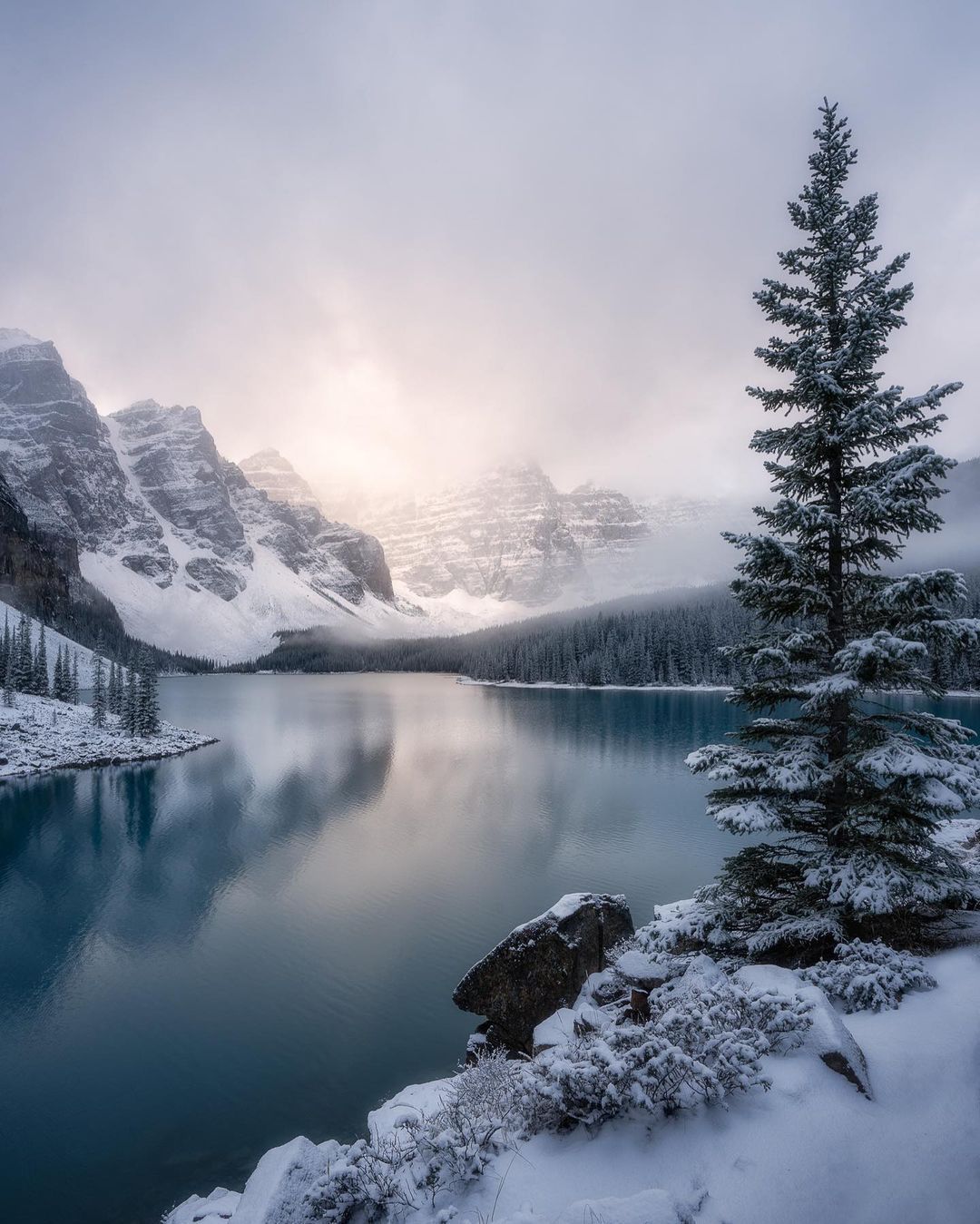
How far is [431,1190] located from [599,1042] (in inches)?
79.9

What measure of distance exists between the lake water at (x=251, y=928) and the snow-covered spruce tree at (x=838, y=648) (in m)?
9.63

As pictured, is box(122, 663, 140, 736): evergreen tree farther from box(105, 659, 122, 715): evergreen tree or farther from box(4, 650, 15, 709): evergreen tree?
box(4, 650, 15, 709): evergreen tree

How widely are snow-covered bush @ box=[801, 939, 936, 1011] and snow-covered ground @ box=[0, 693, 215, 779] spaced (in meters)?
58.5

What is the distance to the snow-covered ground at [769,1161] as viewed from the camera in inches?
188

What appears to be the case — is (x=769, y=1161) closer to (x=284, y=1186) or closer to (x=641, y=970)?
(x=284, y=1186)

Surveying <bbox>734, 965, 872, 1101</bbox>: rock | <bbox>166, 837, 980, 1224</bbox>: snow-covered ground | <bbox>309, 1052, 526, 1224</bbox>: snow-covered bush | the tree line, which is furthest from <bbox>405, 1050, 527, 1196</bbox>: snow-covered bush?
the tree line

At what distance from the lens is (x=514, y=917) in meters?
22.0

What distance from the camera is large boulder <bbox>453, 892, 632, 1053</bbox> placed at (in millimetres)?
13344

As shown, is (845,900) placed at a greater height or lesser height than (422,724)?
greater

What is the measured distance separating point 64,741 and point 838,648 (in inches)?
2626

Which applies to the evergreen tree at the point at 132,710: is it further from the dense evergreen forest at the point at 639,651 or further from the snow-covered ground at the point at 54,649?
the dense evergreen forest at the point at 639,651

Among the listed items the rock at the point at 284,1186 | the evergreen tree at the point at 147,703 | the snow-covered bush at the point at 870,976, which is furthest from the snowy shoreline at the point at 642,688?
the rock at the point at 284,1186

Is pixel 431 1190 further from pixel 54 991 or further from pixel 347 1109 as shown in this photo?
pixel 54 991

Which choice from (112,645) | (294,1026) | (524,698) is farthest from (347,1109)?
(112,645)
